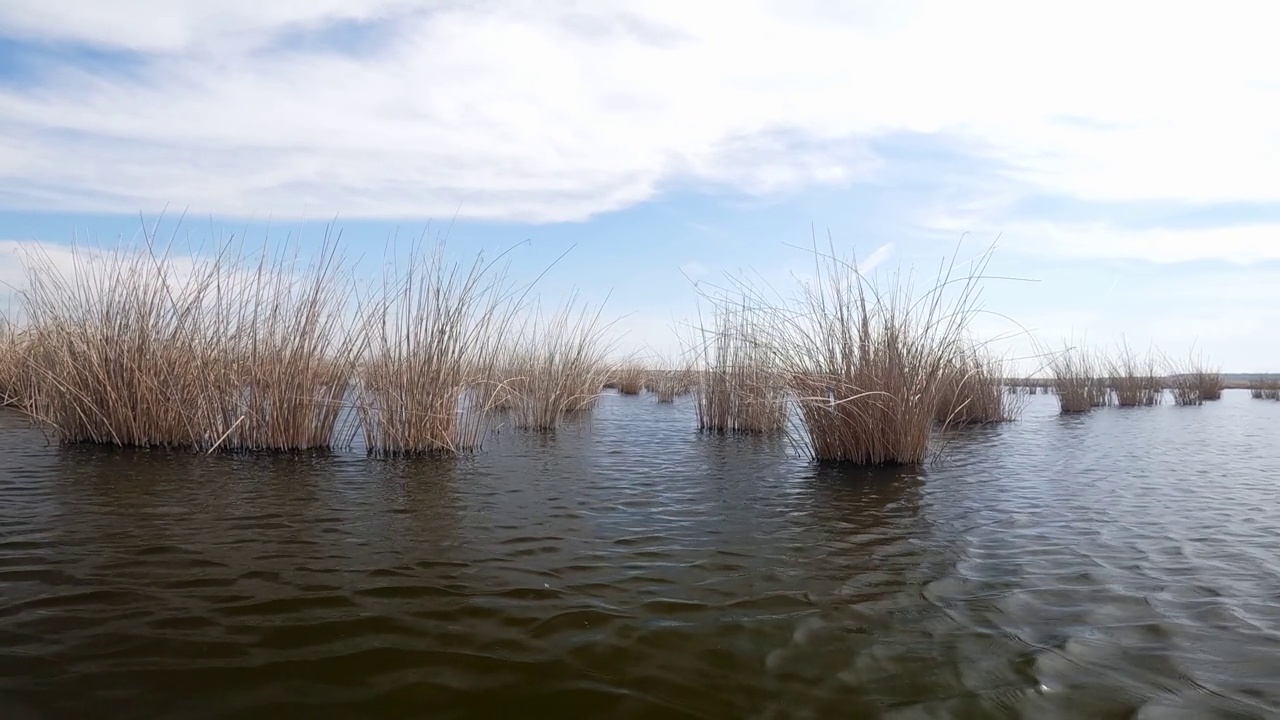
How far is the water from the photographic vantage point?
1840 millimetres

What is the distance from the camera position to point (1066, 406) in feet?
44.4

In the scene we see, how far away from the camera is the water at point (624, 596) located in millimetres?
1840

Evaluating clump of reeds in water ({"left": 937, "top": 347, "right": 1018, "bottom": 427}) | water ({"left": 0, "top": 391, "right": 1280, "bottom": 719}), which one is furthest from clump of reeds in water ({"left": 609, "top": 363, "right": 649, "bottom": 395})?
→ water ({"left": 0, "top": 391, "right": 1280, "bottom": 719})

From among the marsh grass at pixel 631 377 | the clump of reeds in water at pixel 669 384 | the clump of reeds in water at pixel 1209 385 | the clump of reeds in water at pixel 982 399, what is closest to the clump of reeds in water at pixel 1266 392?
the clump of reeds in water at pixel 1209 385

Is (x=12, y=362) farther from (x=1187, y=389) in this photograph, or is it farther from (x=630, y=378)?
(x=1187, y=389)

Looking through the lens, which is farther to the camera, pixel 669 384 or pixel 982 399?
pixel 669 384

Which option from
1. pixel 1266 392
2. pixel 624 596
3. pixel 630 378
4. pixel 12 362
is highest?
pixel 12 362

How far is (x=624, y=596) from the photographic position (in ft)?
8.46

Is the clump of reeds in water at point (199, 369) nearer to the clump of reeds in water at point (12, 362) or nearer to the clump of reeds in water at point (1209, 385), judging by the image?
the clump of reeds in water at point (12, 362)

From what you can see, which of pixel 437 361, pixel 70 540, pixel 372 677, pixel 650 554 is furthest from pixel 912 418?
pixel 70 540

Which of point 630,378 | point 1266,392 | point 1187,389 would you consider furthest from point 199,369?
point 1266,392

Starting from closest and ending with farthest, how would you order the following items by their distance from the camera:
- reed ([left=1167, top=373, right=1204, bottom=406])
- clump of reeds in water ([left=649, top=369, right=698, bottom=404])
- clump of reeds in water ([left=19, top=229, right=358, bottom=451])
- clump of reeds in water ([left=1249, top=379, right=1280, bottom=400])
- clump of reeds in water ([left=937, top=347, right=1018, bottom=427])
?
clump of reeds in water ([left=19, top=229, right=358, bottom=451]) < clump of reeds in water ([left=937, top=347, right=1018, bottom=427]) < clump of reeds in water ([left=649, top=369, right=698, bottom=404]) < reed ([left=1167, top=373, right=1204, bottom=406]) < clump of reeds in water ([left=1249, top=379, right=1280, bottom=400])

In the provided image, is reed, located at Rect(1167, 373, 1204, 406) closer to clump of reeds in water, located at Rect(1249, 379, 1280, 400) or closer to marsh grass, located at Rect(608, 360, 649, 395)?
clump of reeds in water, located at Rect(1249, 379, 1280, 400)

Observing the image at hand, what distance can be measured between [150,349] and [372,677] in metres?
5.59
